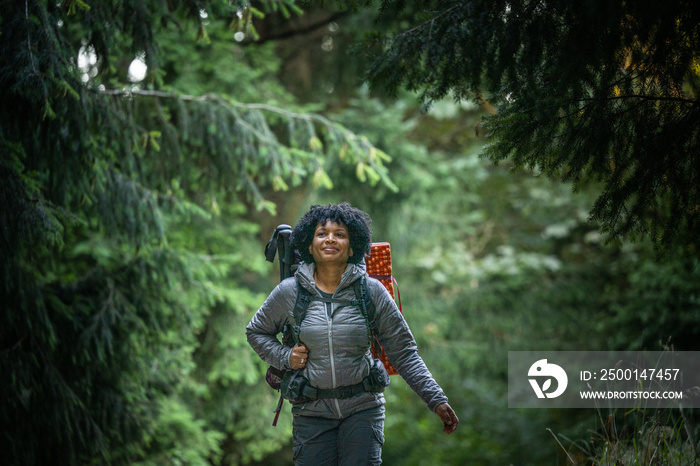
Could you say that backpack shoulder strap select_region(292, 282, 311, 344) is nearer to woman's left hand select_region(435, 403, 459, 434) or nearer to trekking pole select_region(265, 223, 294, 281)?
trekking pole select_region(265, 223, 294, 281)

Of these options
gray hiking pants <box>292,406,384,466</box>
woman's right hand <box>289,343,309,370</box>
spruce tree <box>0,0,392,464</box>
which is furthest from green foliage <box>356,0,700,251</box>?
spruce tree <box>0,0,392,464</box>

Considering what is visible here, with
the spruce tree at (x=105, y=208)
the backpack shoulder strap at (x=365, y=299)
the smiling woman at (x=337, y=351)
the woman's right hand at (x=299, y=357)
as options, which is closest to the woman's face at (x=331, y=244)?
the smiling woman at (x=337, y=351)

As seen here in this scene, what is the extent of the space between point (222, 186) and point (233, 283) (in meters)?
2.04

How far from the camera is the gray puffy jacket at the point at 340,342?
9.05ft

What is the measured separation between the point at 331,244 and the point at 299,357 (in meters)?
0.56

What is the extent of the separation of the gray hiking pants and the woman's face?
742 millimetres

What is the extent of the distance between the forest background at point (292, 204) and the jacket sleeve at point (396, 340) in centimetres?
86

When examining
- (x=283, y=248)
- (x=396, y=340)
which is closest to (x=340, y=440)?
(x=396, y=340)

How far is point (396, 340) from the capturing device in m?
2.90

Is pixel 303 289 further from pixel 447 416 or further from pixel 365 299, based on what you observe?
pixel 447 416

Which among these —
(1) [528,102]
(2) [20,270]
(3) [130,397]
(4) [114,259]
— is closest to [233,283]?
(4) [114,259]

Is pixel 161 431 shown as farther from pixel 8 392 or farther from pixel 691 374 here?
pixel 691 374

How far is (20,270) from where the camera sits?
4.23m

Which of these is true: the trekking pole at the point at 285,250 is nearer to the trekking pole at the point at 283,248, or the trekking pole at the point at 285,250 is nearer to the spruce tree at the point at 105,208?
the trekking pole at the point at 283,248
